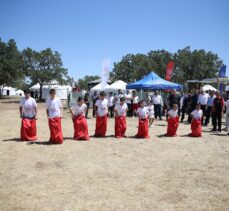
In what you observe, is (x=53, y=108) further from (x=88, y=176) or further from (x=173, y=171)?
(x=173, y=171)

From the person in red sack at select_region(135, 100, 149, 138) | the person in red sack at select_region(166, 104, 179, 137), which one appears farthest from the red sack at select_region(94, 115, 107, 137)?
the person in red sack at select_region(166, 104, 179, 137)

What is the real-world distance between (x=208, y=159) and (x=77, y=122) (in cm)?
465

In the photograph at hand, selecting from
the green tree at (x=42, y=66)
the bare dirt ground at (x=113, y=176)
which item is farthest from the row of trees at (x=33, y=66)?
the bare dirt ground at (x=113, y=176)

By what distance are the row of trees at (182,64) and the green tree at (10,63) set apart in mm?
27227

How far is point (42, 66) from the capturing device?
4953cm

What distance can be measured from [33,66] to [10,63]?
5226 mm

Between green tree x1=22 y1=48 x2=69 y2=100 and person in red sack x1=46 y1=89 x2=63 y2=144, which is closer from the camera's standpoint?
person in red sack x1=46 y1=89 x2=63 y2=144

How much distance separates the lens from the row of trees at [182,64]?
71.4 metres

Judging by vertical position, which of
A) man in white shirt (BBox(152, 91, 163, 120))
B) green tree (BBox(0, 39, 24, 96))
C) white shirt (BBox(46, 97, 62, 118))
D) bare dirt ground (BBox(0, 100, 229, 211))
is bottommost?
bare dirt ground (BBox(0, 100, 229, 211))

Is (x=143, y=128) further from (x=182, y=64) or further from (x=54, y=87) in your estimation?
(x=182, y=64)

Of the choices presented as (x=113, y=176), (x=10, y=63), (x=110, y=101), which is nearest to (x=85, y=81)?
(x=10, y=63)

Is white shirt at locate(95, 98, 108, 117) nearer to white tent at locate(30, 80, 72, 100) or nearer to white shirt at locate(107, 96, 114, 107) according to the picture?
white shirt at locate(107, 96, 114, 107)

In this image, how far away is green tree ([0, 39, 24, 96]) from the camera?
170 feet

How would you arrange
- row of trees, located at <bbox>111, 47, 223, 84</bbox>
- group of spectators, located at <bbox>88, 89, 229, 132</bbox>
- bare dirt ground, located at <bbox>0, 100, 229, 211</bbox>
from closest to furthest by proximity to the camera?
1. bare dirt ground, located at <bbox>0, 100, 229, 211</bbox>
2. group of spectators, located at <bbox>88, 89, 229, 132</bbox>
3. row of trees, located at <bbox>111, 47, 223, 84</bbox>
